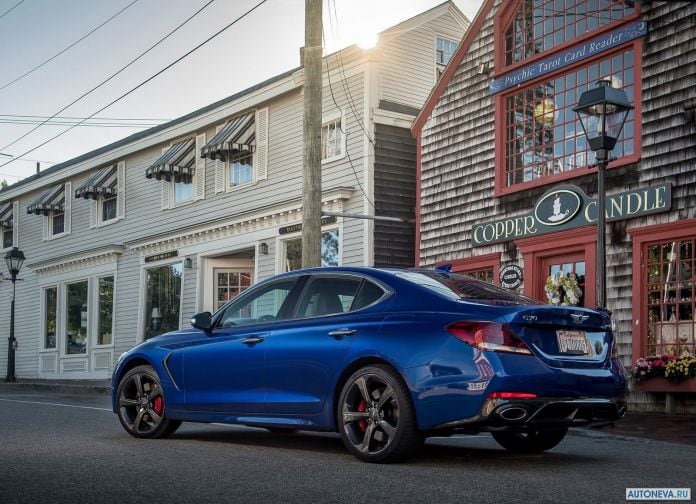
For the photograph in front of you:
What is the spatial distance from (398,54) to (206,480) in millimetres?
15990

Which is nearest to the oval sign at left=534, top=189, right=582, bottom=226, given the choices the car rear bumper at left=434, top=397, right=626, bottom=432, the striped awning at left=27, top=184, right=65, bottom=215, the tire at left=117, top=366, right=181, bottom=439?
the tire at left=117, top=366, right=181, bottom=439

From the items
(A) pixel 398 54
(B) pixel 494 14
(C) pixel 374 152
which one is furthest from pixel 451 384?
(A) pixel 398 54

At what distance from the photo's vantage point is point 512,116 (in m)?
16.7

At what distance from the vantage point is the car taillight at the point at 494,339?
6422mm

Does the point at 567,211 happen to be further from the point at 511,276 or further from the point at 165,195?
the point at 165,195

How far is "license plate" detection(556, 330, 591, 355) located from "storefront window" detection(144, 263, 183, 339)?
19663 mm

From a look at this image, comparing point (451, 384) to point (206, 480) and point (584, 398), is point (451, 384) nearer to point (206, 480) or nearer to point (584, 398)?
point (584, 398)

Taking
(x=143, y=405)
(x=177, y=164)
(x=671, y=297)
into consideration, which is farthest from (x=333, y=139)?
(x=143, y=405)

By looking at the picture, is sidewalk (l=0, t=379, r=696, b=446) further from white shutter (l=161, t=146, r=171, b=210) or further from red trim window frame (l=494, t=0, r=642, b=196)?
white shutter (l=161, t=146, r=171, b=210)

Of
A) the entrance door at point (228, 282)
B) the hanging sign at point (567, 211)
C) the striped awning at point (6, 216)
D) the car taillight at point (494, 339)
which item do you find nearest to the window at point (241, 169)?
the entrance door at point (228, 282)

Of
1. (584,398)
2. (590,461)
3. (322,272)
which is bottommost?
(590,461)

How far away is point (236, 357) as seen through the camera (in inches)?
317

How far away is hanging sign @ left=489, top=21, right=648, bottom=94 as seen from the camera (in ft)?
47.0

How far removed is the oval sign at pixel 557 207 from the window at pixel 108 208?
16899 mm
